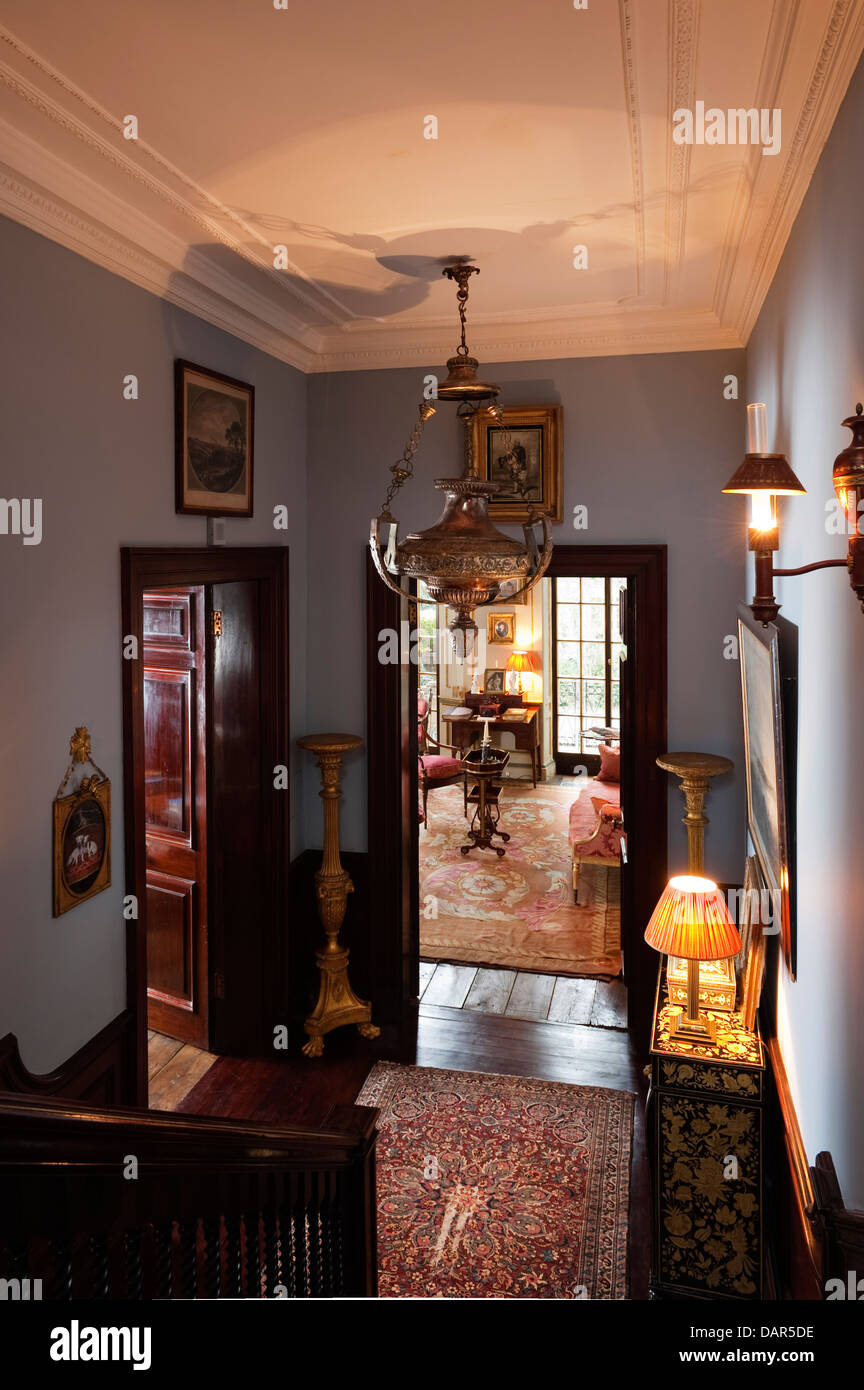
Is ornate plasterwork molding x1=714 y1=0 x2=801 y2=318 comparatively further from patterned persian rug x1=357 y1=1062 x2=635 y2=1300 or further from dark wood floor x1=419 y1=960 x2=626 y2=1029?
dark wood floor x1=419 y1=960 x2=626 y2=1029

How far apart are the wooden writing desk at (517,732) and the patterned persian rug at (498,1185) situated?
→ 22.2 feet

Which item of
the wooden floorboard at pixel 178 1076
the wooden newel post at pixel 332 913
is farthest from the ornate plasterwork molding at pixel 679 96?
the wooden floorboard at pixel 178 1076

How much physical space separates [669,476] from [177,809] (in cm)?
308

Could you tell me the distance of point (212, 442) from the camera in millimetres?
3986

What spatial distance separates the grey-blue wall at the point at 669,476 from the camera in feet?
14.8

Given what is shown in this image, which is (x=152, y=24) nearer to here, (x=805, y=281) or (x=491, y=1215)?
(x=805, y=281)

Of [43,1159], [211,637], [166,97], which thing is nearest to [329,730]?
[211,637]

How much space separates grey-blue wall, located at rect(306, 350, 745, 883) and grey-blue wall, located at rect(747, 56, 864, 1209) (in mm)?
1451

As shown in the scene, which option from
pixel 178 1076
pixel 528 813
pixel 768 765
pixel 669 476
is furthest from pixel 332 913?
pixel 528 813

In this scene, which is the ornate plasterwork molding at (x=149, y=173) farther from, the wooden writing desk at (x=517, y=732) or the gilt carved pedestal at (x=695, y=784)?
the wooden writing desk at (x=517, y=732)

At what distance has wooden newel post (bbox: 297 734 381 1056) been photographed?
491 cm

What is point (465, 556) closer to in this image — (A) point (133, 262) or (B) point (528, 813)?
(A) point (133, 262)

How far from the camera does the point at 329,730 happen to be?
17.1 feet
